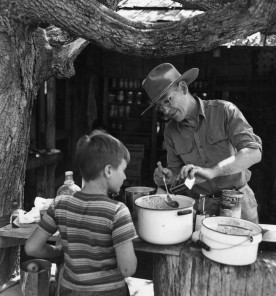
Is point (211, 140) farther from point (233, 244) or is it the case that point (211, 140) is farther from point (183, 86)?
point (233, 244)

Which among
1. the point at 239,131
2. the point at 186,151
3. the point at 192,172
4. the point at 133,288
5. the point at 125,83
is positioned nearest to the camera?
the point at 192,172

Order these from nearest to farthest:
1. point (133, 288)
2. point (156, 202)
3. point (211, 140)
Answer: point (156, 202), point (211, 140), point (133, 288)

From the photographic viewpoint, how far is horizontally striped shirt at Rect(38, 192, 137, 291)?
1.98 metres

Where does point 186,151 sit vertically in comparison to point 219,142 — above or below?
below

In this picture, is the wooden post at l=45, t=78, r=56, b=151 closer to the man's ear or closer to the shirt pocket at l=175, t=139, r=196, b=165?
the shirt pocket at l=175, t=139, r=196, b=165

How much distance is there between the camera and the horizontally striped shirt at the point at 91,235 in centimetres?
198

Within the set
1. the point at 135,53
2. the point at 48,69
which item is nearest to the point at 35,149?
the point at 48,69

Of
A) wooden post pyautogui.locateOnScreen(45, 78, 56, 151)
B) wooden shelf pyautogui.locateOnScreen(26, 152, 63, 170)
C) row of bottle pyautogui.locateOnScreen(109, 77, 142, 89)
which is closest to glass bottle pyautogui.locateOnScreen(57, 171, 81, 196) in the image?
wooden shelf pyautogui.locateOnScreen(26, 152, 63, 170)

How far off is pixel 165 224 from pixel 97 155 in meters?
0.62

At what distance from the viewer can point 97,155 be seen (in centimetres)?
201

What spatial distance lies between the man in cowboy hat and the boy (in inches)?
36.6

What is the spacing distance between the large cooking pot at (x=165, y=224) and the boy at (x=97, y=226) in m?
0.21

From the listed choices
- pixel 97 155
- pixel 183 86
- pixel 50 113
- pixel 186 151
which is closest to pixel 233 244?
pixel 97 155

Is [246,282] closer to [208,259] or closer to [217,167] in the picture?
[208,259]
